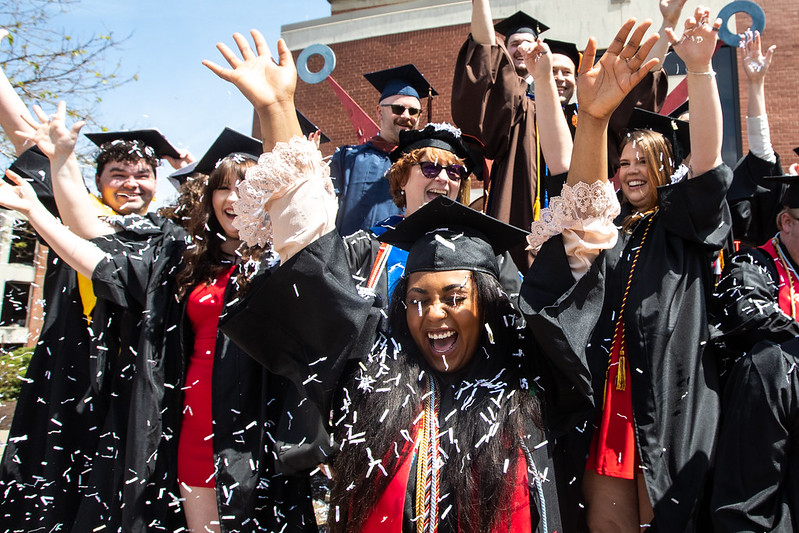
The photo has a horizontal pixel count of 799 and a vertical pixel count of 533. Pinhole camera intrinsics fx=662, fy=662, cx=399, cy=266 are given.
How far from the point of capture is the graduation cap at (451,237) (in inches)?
88.3

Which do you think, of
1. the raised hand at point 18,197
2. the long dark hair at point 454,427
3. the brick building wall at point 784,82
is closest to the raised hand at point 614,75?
the long dark hair at point 454,427

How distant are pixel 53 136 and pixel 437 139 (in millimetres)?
1874

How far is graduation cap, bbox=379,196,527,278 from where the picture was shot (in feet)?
7.36

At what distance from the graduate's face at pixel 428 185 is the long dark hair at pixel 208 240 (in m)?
0.79

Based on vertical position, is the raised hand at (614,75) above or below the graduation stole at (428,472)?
above

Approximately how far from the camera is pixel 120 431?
2908 mm

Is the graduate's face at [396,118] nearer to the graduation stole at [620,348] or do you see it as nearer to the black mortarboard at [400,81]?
the black mortarboard at [400,81]

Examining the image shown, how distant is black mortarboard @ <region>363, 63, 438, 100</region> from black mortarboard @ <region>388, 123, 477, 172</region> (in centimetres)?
144

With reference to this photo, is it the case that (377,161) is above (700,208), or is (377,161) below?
above

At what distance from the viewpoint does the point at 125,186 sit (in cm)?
371

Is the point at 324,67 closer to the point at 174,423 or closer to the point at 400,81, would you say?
the point at 400,81

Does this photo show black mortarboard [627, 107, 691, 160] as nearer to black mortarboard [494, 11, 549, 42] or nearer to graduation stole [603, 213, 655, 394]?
graduation stole [603, 213, 655, 394]

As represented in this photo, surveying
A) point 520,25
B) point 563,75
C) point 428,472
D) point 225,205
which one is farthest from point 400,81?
point 428,472

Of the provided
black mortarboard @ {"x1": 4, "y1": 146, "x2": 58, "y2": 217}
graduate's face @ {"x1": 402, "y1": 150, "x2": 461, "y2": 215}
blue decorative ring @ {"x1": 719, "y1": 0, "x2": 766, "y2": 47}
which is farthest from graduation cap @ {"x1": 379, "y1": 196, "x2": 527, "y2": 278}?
blue decorative ring @ {"x1": 719, "y1": 0, "x2": 766, "y2": 47}
